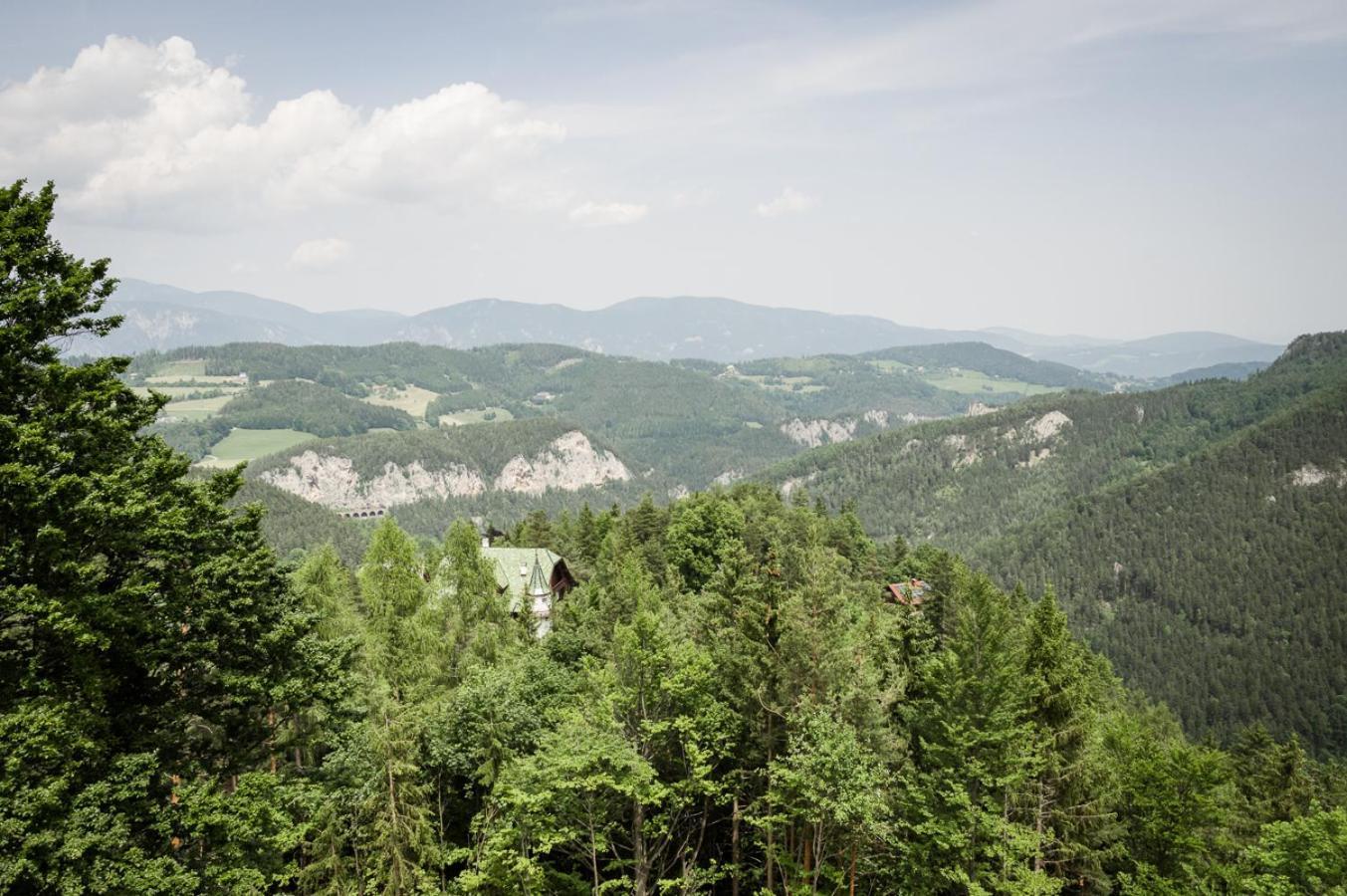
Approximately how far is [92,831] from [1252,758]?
3165 inches

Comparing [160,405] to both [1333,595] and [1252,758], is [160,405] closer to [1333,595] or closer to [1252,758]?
[1252,758]

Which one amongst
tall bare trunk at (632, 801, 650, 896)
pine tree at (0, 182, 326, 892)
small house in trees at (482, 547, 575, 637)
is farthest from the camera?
small house in trees at (482, 547, 575, 637)

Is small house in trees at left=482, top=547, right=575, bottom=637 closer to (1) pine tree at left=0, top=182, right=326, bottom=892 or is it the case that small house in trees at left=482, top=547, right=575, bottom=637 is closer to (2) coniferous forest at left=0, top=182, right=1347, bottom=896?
(2) coniferous forest at left=0, top=182, right=1347, bottom=896

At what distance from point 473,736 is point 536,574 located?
38.2 meters

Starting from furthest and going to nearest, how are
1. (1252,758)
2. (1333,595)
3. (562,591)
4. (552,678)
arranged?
(1333,595), (562,591), (1252,758), (552,678)

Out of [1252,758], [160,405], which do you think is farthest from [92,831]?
[1252,758]

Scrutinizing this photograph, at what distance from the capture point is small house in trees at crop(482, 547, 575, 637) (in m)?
63.0

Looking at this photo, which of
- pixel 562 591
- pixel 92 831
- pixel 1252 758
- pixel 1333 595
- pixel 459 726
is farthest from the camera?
pixel 1333 595

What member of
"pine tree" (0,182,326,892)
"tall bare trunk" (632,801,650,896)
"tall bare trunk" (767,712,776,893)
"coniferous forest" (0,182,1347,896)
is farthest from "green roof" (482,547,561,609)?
"pine tree" (0,182,326,892)

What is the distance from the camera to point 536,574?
64.9 meters

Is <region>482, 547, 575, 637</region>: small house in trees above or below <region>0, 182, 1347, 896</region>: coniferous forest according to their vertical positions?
below

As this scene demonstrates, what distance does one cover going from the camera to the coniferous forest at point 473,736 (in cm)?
1450

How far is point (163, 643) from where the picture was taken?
16.3 meters

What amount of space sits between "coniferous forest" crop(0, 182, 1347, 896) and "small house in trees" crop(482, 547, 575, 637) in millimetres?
24343
